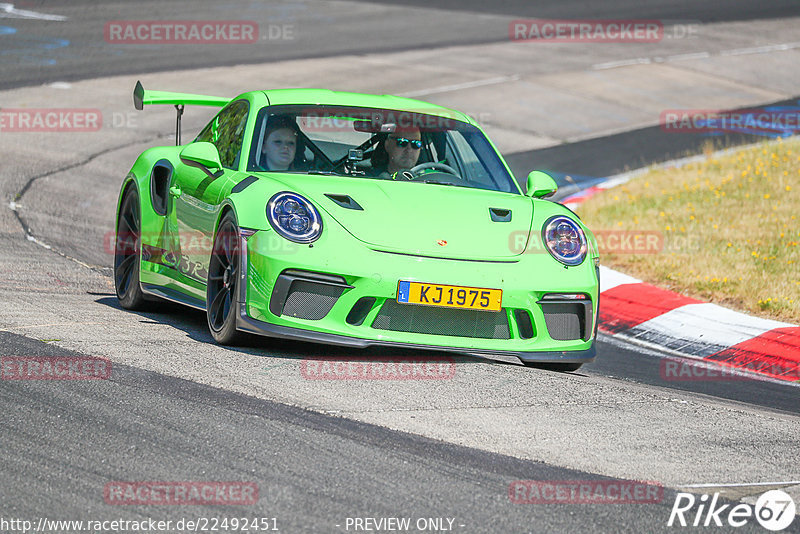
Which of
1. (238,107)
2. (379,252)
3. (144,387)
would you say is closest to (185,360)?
(144,387)

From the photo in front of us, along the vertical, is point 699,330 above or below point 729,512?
below

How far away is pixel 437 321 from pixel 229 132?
213 centimetres

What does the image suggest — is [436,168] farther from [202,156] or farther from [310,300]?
[310,300]

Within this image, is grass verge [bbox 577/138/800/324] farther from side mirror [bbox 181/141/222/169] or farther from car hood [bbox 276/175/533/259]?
side mirror [bbox 181/141/222/169]

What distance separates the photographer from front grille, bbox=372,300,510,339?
581cm

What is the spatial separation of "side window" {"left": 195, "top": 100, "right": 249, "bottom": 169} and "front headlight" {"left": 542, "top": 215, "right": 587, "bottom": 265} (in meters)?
1.74

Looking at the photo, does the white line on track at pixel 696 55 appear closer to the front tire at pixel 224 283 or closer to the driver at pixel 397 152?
the driver at pixel 397 152

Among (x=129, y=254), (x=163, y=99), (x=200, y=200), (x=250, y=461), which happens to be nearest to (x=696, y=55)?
(x=163, y=99)

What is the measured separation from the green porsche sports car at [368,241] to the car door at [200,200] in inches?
0.5

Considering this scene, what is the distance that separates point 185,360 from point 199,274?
3.52ft

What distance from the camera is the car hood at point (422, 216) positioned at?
5945mm

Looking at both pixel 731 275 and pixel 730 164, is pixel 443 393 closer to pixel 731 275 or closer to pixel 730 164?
pixel 731 275

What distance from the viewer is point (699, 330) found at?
798 cm

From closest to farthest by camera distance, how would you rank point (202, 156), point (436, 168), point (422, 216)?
point (422, 216)
point (202, 156)
point (436, 168)
